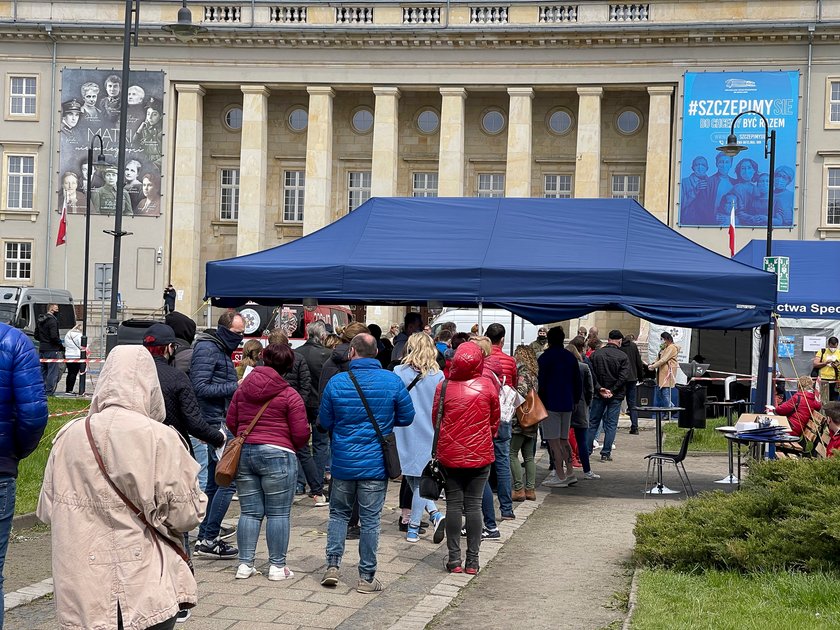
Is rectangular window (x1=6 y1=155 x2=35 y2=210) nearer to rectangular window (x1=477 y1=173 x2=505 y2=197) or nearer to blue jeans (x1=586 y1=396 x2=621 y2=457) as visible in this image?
rectangular window (x1=477 y1=173 x2=505 y2=197)

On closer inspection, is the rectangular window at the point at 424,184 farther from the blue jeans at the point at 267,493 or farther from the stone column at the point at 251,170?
the blue jeans at the point at 267,493

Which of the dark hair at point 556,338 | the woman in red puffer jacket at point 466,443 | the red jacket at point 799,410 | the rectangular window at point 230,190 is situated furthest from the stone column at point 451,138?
the woman in red puffer jacket at point 466,443

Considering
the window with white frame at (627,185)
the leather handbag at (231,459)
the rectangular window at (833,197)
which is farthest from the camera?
the window with white frame at (627,185)

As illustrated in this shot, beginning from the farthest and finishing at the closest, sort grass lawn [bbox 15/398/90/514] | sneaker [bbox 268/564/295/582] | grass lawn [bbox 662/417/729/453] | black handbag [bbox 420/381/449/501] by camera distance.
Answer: grass lawn [bbox 662/417/729/453] < grass lawn [bbox 15/398/90/514] < black handbag [bbox 420/381/449/501] < sneaker [bbox 268/564/295/582]

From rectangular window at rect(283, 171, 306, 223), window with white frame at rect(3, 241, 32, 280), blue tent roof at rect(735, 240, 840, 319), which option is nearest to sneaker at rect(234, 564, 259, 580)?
blue tent roof at rect(735, 240, 840, 319)

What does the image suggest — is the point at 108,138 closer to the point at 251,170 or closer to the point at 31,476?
the point at 251,170

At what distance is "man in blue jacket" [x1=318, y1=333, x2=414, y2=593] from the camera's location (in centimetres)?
913

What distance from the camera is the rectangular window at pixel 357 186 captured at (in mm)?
52375

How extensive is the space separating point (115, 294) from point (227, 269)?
28.4 feet

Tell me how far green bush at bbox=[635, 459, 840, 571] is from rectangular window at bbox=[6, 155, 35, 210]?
44881 millimetres

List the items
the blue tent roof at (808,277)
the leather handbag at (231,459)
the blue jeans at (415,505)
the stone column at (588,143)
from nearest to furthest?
the leather handbag at (231,459) → the blue jeans at (415,505) → the blue tent roof at (808,277) → the stone column at (588,143)

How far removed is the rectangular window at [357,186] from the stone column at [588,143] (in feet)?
31.6

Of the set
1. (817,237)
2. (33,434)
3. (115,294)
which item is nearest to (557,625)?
(33,434)

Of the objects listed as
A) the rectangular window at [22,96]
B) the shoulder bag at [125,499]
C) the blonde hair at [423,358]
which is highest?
the rectangular window at [22,96]
